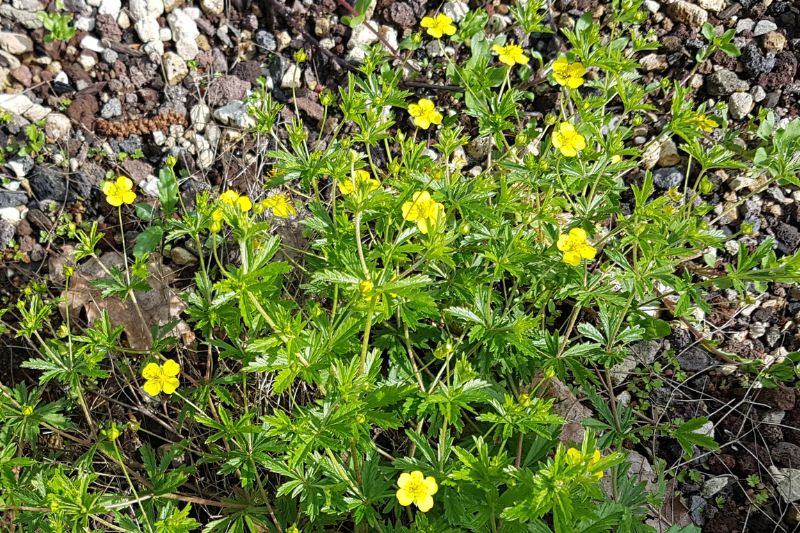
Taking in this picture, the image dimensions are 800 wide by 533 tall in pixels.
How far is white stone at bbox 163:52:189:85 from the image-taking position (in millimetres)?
4473

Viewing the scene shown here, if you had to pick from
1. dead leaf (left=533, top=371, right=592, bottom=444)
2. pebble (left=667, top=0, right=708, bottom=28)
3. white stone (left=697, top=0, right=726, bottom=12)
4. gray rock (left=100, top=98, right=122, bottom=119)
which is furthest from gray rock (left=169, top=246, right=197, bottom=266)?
white stone (left=697, top=0, right=726, bottom=12)

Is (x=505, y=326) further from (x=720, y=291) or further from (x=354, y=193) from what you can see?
(x=720, y=291)

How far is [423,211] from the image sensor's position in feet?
8.76

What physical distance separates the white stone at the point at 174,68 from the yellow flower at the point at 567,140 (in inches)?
107

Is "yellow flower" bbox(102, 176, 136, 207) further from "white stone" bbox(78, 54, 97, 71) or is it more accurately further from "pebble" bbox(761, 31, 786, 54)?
"pebble" bbox(761, 31, 786, 54)

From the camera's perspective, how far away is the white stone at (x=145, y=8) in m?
4.57

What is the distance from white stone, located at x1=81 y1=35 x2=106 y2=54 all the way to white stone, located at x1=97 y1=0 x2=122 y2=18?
7.4 inches

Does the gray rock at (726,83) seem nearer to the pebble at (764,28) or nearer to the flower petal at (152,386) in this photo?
the pebble at (764,28)

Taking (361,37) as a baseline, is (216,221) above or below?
below

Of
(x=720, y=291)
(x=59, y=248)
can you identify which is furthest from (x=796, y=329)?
(x=59, y=248)

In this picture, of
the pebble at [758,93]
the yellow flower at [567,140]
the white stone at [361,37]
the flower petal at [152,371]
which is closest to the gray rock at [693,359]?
the yellow flower at [567,140]

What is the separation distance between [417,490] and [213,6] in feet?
12.0

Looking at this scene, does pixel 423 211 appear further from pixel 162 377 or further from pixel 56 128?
pixel 56 128

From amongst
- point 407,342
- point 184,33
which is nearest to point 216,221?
point 407,342
